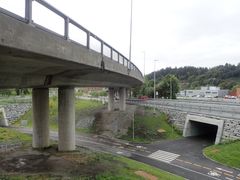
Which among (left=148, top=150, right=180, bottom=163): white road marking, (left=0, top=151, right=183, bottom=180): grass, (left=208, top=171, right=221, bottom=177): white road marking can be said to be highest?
(left=0, top=151, right=183, bottom=180): grass

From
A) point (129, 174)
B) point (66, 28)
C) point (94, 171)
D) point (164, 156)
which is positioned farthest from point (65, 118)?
point (66, 28)

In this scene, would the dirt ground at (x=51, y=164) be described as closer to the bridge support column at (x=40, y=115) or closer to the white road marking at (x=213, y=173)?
the bridge support column at (x=40, y=115)

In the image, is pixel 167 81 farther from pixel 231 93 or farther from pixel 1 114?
pixel 231 93

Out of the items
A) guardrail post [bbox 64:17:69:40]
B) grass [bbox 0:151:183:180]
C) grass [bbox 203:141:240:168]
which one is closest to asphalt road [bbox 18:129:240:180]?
grass [bbox 203:141:240:168]

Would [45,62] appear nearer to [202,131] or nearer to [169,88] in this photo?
[202,131]

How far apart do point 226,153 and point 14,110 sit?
162 feet

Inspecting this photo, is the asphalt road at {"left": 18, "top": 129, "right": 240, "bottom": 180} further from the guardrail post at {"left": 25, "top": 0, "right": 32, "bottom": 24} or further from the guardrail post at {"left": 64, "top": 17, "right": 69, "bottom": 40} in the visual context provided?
the guardrail post at {"left": 25, "top": 0, "right": 32, "bottom": 24}

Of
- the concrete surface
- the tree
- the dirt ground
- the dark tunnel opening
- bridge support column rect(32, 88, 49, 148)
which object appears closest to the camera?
the concrete surface

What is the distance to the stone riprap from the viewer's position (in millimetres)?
59584

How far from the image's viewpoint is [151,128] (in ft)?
153

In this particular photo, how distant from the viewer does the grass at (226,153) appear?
2937cm

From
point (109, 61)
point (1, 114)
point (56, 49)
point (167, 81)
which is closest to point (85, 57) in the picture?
point (56, 49)

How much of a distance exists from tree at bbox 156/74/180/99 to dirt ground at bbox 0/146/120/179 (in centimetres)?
6182

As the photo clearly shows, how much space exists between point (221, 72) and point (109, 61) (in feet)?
590
